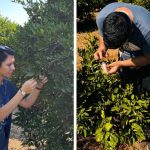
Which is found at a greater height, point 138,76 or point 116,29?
point 116,29

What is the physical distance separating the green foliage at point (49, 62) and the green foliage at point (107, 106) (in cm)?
78

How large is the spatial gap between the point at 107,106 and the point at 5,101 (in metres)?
1.43

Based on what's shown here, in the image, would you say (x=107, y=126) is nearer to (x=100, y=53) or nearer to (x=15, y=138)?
(x=100, y=53)

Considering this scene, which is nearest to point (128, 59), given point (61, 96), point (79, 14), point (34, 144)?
point (61, 96)

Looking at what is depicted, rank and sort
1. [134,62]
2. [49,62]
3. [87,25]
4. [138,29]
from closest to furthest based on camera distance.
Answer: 1. [49,62]
2. [138,29]
3. [134,62]
4. [87,25]

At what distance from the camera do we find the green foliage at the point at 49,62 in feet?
9.84

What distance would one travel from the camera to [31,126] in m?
3.09

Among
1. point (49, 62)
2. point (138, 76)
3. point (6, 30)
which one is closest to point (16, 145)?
point (49, 62)

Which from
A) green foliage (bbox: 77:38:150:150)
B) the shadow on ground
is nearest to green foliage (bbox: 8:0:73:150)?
green foliage (bbox: 77:38:150:150)

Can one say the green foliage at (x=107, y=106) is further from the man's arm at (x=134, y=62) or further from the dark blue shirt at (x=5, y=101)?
the dark blue shirt at (x=5, y=101)

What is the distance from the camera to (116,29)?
322 centimetres

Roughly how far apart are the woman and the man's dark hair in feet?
2.45

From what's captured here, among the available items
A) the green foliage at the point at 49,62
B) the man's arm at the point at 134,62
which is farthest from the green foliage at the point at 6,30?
the man's arm at the point at 134,62

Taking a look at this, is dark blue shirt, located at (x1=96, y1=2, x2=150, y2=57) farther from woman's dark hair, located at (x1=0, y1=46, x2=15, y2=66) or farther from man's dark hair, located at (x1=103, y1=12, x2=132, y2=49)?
woman's dark hair, located at (x1=0, y1=46, x2=15, y2=66)
